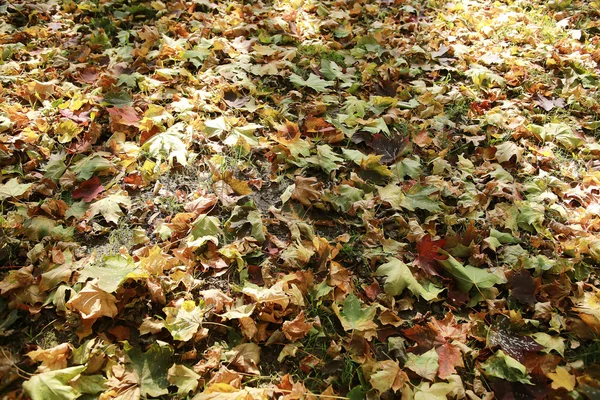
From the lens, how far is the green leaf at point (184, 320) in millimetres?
1740

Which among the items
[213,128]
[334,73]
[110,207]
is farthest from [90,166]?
[334,73]

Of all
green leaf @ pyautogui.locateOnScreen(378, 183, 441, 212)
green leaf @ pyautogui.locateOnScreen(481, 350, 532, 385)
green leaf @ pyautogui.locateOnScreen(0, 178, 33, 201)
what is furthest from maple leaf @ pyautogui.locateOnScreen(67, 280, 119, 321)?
green leaf @ pyautogui.locateOnScreen(481, 350, 532, 385)

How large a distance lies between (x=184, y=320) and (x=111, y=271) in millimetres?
397

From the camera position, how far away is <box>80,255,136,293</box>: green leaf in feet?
5.96

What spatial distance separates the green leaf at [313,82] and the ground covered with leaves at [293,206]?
0.02 meters

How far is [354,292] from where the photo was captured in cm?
198

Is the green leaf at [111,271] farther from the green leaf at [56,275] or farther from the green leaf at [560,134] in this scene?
the green leaf at [560,134]

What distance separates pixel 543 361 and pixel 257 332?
1.14 metres

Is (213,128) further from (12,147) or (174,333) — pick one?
(174,333)

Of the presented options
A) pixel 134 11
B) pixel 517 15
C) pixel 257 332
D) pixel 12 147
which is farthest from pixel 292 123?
pixel 517 15

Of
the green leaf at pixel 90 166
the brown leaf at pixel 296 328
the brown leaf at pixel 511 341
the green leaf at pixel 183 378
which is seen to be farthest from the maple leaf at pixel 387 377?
the green leaf at pixel 90 166

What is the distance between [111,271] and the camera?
1881mm

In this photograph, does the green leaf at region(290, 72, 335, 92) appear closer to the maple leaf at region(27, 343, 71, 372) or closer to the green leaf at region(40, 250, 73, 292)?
the green leaf at region(40, 250, 73, 292)

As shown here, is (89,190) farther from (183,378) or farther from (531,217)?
(531,217)
